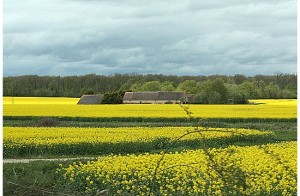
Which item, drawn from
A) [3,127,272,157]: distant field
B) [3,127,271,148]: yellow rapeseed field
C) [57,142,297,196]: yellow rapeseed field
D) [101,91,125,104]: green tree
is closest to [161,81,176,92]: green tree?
[101,91,125,104]: green tree

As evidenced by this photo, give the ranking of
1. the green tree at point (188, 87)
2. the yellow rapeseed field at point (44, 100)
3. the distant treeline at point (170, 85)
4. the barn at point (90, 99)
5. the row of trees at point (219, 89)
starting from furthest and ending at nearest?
the barn at point (90, 99), the yellow rapeseed field at point (44, 100), the green tree at point (188, 87), the row of trees at point (219, 89), the distant treeline at point (170, 85)

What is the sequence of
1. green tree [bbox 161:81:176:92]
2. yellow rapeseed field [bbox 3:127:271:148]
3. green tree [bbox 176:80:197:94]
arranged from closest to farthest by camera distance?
yellow rapeseed field [bbox 3:127:271:148]
green tree [bbox 161:81:176:92]
green tree [bbox 176:80:197:94]

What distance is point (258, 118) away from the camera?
2462 centimetres

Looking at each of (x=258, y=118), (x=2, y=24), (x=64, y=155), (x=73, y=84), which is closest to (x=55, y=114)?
(x=73, y=84)

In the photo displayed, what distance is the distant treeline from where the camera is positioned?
98.3 feet

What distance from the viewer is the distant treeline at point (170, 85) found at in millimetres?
29948

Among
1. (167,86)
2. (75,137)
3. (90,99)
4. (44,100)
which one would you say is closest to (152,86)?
(167,86)

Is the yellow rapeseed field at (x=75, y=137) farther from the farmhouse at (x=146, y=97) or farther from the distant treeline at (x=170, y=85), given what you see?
the farmhouse at (x=146, y=97)

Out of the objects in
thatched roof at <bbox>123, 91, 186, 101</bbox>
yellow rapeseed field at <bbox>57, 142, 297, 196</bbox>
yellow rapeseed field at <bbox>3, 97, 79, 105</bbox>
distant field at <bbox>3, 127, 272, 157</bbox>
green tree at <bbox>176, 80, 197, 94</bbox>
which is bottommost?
distant field at <bbox>3, 127, 272, 157</bbox>

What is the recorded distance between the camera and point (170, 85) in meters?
36.5

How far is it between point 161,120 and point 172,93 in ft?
38.7

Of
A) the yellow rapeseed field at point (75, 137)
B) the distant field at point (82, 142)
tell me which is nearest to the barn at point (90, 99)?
the yellow rapeseed field at point (75, 137)

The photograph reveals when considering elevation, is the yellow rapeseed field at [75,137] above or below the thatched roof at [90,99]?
below

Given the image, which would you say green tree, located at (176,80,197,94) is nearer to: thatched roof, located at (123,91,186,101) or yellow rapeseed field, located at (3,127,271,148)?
thatched roof, located at (123,91,186,101)
